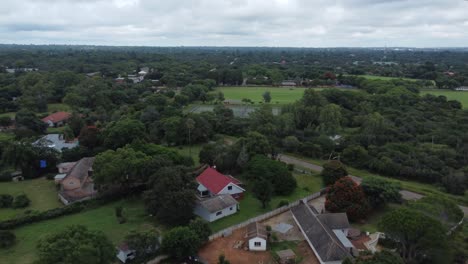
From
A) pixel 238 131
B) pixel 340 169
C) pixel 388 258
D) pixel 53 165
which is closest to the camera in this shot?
pixel 388 258

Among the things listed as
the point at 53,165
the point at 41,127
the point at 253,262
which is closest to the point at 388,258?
the point at 253,262

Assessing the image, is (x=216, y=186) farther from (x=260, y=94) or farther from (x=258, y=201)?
(x=260, y=94)

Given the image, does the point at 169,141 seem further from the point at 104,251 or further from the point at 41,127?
the point at 104,251

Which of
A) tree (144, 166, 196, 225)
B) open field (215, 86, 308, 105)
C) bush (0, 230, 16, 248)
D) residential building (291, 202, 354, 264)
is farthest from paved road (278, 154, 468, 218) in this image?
open field (215, 86, 308, 105)

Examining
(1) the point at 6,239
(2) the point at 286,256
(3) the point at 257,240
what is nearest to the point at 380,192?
(2) the point at 286,256

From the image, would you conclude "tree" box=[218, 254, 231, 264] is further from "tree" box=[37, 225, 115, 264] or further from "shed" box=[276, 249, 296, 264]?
"tree" box=[37, 225, 115, 264]
